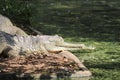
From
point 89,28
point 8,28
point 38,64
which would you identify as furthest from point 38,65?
point 89,28

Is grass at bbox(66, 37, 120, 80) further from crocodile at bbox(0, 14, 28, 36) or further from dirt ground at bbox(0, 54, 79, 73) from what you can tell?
crocodile at bbox(0, 14, 28, 36)

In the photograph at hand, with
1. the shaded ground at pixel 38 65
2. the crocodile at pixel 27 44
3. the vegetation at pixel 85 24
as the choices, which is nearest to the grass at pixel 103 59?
the vegetation at pixel 85 24

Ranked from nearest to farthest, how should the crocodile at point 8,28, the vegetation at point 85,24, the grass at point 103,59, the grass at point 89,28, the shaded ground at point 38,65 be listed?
the shaded ground at point 38,65 → the grass at point 103,59 → the grass at point 89,28 → the vegetation at point 85,24 → the crocodile at point 8,28

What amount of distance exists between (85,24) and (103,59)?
6270 mm

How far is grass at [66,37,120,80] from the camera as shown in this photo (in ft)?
37.0

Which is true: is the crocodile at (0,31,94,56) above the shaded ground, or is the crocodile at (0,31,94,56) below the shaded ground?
above

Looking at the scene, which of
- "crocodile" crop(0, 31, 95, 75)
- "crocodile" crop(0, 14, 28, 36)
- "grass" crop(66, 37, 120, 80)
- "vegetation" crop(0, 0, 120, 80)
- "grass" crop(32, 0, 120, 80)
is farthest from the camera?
"crocodile" crop(0, 14, 28, 36)

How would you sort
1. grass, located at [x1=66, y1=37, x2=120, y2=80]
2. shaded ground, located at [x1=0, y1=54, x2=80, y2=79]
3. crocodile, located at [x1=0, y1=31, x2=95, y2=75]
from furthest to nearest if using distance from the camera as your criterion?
crocodile, located at [x1=0, y1=31, x2=95, y2=75] < grass, located at [x1=66, y1=37, x2=120, y2=80] < shaded ground, located at [x1=0, y1=54, x2=80, y2=79]

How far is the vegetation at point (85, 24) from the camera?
12461mm

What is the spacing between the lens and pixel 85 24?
18953mm

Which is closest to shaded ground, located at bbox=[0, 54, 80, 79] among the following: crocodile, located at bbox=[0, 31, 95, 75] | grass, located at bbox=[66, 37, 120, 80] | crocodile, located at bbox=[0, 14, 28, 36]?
crocodile, located at bbox=[0, 31, 95, 75]

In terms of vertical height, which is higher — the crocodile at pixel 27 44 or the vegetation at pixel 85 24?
the crocodile at pixel 27 44

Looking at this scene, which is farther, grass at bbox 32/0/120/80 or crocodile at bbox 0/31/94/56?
grass at bbox 32/0/120/80

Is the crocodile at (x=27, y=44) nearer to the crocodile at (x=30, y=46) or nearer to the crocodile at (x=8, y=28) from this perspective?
the crocodile at (x=30, y=46)
